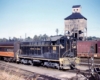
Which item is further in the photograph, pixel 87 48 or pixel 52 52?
pixel 87 48

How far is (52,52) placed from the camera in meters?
16.5

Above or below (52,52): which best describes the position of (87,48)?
above

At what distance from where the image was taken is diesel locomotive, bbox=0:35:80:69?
15789 mm

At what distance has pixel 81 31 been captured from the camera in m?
45.8

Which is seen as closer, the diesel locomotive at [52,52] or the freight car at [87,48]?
the diesel locomotive at [52,52]

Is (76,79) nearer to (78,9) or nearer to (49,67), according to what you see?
(49,67)

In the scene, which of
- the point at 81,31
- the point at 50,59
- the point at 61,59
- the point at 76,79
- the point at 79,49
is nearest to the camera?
the point at 76,79

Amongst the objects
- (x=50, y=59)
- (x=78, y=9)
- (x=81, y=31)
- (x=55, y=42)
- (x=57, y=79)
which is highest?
(x=78, y=9)

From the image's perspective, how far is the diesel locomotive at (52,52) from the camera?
15.8 m

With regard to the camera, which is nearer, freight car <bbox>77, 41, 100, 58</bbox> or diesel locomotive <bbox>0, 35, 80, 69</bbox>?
diesel locomotive <bbox>0, 35, 80, 69</bbox>

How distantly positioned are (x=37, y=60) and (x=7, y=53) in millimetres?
8102

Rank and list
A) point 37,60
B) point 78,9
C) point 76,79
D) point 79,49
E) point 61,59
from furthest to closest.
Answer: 1. point 78,9
2. point 79,49
3. point 37,60
4. point 61,59
5. point 76,79

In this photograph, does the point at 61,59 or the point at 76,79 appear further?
the point at 61,59

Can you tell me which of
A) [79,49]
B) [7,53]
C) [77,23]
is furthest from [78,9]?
[7,53]
